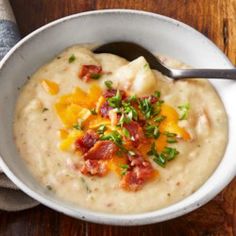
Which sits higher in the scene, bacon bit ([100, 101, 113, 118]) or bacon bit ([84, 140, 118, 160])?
bacon bit ([100, 101, 113, 118])

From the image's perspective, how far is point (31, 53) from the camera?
2.71m

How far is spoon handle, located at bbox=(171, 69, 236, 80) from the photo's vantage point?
259 centimetres

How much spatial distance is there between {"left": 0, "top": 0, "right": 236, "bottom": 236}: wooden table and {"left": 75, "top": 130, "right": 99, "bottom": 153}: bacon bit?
12.0 inches

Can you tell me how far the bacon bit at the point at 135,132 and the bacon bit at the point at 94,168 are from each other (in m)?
0.15

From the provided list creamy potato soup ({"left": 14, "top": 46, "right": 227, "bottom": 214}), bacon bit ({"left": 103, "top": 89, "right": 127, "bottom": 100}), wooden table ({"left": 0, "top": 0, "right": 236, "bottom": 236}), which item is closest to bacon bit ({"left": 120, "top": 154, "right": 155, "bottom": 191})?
creamy potato soup ({"left": 14, "top": 46, "right": 227, "bottom": 214})

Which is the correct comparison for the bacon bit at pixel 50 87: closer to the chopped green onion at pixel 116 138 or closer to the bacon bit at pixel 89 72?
the bacon bit at pixel 89 72

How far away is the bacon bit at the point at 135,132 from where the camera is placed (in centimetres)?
239

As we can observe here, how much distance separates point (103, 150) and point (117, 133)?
10 centimetres

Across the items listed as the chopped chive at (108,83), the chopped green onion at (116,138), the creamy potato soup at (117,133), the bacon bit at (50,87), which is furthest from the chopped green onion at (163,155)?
the bacon bit at (50,87)

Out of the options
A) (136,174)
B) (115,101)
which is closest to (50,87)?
(115,101)

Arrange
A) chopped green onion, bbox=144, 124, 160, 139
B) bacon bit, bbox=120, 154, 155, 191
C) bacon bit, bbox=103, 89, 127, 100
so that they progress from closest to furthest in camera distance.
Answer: bacon bit, bbox=120, 154, 155, 191 < chopped green onion, bbox=144, 124, 160, 139 < bacon bit, bbox=103, 89, 127, 100

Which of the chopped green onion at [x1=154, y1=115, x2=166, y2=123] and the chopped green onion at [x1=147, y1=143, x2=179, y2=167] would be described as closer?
the chopped green onion at [x1=147, y1=143, x2=179, y2=167]

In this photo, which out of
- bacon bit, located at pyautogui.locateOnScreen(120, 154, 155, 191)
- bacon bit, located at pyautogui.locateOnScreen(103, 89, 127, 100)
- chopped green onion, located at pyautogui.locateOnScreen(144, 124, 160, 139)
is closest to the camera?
bacon bit, located at pyautogui.locateOnScreen(120, 154, 155, 191)

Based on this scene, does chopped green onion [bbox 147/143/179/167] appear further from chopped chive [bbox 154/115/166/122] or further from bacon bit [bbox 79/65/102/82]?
bacon bit [bbox 79/65/102/82]
